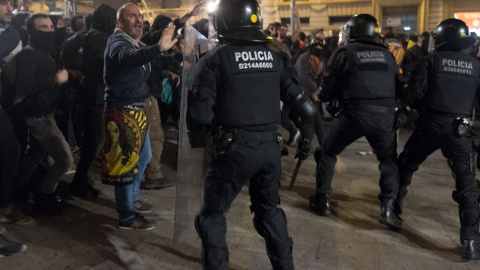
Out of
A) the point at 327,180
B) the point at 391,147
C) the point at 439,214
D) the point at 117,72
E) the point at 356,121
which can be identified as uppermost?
the point at 117,72

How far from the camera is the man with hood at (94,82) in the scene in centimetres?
461

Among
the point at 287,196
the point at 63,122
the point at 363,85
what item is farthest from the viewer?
the point at 63,122

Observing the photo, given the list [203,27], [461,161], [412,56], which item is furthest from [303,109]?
[412,56]

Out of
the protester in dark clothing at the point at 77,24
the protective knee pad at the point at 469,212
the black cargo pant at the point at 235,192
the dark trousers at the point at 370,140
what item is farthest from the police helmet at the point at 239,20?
the protester in dark clothing at the point at 77,24

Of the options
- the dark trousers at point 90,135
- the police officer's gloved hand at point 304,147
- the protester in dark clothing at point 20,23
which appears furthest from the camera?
the protester in dark clothing at point 20,23

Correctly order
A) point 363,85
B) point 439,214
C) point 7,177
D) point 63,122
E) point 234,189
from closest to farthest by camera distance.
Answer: point 234,189 → point 7,177 → point 363,85 → point 439,214 → point 63,122

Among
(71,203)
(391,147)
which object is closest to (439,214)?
(391,147)

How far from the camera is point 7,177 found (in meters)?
3.80

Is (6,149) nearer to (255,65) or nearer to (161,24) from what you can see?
(255,65)

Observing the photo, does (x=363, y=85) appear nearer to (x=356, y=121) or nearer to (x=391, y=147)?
(x=356, y=121)

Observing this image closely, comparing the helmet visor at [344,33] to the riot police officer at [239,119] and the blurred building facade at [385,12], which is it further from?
the blurred building facade at [385,12]

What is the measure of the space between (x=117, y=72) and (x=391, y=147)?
2.57m

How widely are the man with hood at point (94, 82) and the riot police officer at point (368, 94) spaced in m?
2.26

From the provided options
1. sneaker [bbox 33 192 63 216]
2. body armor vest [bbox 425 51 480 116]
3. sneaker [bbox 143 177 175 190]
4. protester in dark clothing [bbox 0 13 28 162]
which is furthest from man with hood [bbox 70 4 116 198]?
body armor vest [bbox 425 51 480 116]
